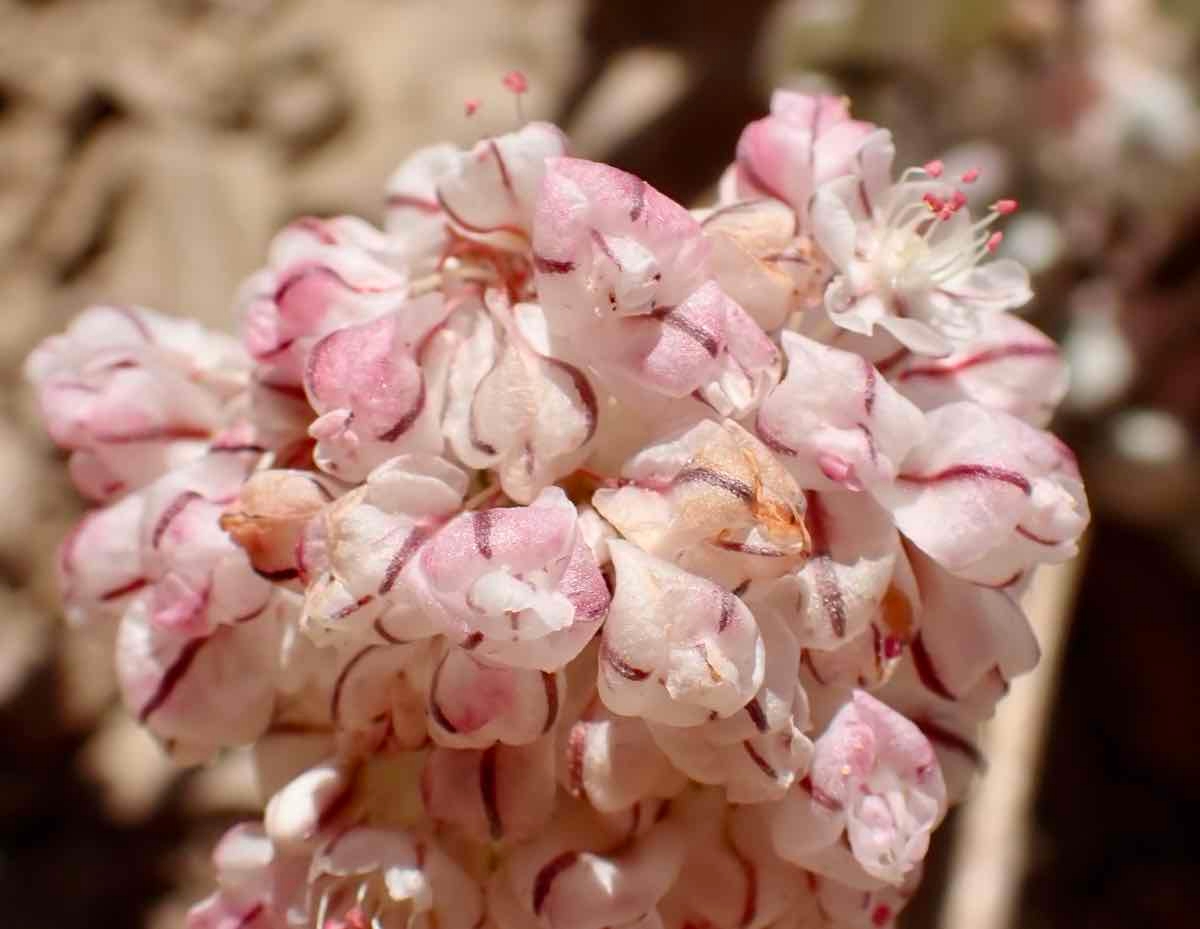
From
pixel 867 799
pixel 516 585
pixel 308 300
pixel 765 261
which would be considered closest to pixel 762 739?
pixel 867 799

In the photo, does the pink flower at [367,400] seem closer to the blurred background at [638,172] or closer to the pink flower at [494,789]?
the pink flower at [494,789]

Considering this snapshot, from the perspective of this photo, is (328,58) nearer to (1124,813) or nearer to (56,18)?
(56,18)

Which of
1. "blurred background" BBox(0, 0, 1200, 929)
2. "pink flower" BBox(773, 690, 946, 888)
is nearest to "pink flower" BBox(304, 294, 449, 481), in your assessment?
"pink flower" BBox(773, 690, 946, 888)

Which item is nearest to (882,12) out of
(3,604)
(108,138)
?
(108,138)

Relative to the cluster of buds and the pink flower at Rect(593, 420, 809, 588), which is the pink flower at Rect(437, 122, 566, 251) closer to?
the cluster of buds

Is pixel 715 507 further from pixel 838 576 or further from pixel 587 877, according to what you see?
pixel 587 877
